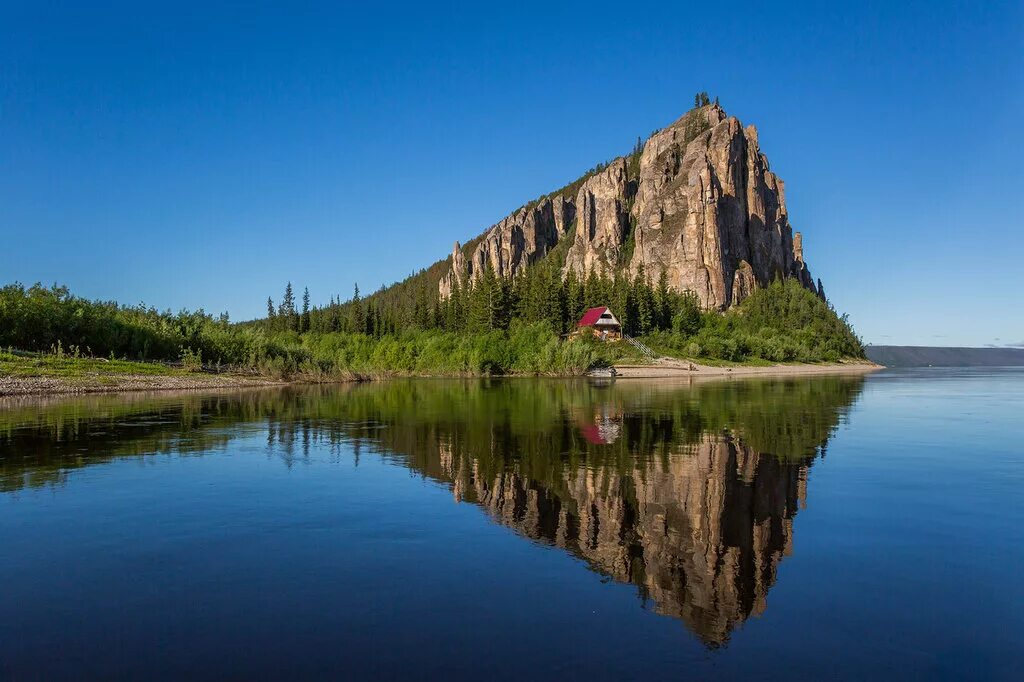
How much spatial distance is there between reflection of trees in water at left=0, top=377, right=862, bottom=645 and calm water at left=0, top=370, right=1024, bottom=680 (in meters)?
0.11

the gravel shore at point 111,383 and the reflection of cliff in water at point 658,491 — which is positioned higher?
the gravel shore at point 111,383

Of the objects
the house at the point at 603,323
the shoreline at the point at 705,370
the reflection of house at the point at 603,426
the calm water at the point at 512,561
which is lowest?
the calm water at the point at 512,561

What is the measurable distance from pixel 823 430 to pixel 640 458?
473 inches

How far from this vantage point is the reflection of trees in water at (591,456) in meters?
10.4

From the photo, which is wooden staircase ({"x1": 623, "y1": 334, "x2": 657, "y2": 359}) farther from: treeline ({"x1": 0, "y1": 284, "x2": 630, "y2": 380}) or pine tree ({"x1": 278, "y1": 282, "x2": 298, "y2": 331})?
pine tree ({"x1": 278, "y1": 282, "x2": 298, "y2": 331})

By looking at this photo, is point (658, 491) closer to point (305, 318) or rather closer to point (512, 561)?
point (512, 561)

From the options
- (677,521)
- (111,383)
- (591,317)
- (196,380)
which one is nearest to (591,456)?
(677,521)

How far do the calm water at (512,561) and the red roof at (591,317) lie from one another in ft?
305

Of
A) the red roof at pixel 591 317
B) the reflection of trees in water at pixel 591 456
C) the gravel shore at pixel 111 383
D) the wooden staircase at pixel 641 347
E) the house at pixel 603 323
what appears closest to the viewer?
the reflection of trees in water at pixel 591 456

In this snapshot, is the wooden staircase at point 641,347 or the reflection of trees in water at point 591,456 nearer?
the reflection of trees in water at point 591,456

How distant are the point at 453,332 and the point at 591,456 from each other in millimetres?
100375

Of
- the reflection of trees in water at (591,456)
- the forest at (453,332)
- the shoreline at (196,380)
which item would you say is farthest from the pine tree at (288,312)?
the reflection of trees in water at (591,456)

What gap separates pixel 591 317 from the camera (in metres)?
117

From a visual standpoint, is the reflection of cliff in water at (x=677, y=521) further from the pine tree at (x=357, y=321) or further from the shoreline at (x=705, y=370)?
the pine tree at (x=357, y=321)
